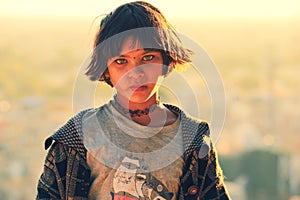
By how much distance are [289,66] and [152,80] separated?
2672 cm

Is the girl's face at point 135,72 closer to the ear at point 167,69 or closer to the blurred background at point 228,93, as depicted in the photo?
the ear at point 167,69

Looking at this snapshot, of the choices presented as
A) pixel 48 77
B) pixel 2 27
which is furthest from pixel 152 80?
pixel 2 27

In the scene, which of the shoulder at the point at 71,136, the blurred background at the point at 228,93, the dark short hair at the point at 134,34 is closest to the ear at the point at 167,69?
the dark short hair at the point at 134,34

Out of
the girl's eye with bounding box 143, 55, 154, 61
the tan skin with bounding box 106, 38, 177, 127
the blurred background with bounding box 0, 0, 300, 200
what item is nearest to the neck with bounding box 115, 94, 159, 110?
the tan skin with bounding box 106, 38, 177, 127

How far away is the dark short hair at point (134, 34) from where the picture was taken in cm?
265

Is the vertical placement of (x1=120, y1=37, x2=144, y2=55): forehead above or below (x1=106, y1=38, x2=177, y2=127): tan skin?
above

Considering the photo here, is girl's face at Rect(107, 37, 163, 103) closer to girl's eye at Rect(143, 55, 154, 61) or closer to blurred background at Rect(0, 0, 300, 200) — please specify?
girl's eye at Rect(143, 55, 154, 61)

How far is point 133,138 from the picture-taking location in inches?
105

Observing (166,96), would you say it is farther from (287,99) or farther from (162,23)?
(287,99)

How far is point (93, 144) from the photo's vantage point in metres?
2.66

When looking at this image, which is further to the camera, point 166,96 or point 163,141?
point 166,96

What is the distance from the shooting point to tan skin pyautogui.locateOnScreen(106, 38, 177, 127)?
8.54 ft

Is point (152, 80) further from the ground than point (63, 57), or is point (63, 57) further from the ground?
point (63, 57)

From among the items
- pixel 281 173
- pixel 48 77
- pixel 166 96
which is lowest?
pixel 166 96
